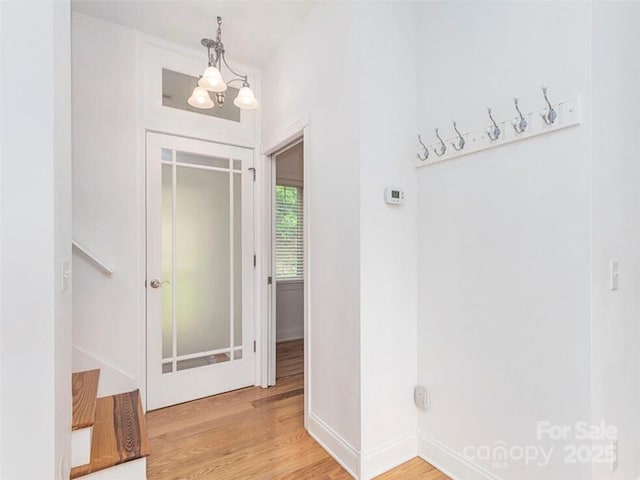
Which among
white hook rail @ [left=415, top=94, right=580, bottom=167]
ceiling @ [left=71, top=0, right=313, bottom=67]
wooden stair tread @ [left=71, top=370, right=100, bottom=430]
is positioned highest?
ceiling @ [left=71, top=0, right=313, bottom=67]

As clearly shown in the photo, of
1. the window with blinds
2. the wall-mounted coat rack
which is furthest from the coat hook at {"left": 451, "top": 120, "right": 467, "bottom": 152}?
the window with blinds

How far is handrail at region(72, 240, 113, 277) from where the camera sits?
2203 millimetres

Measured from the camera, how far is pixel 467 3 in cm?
178

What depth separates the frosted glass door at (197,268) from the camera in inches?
103

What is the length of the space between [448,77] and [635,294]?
1.45 meters

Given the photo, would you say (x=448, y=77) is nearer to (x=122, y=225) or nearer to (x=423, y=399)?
(x=423, y=399)

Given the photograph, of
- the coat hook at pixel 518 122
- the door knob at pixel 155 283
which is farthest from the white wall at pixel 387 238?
the door knob at pixel 155 283

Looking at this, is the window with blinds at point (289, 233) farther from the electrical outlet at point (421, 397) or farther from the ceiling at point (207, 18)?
the electrical outlet at point (421, 397)

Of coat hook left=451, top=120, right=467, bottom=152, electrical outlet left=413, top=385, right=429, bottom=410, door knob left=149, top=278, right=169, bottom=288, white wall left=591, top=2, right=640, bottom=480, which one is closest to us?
white wall left=591, top=2, right=640, bottom=480

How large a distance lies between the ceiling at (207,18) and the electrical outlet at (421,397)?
8.52 ft

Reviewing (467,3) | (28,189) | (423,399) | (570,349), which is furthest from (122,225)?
(570,349)

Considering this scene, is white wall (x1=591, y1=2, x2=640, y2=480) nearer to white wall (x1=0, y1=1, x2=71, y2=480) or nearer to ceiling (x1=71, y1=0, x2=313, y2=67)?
ceiling (x1=71, y1=0, x2=313, y2=67)

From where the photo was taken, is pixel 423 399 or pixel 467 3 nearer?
pixel 467 3

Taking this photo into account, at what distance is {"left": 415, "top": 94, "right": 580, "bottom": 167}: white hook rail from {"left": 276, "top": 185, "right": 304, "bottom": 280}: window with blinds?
276 centimetres
